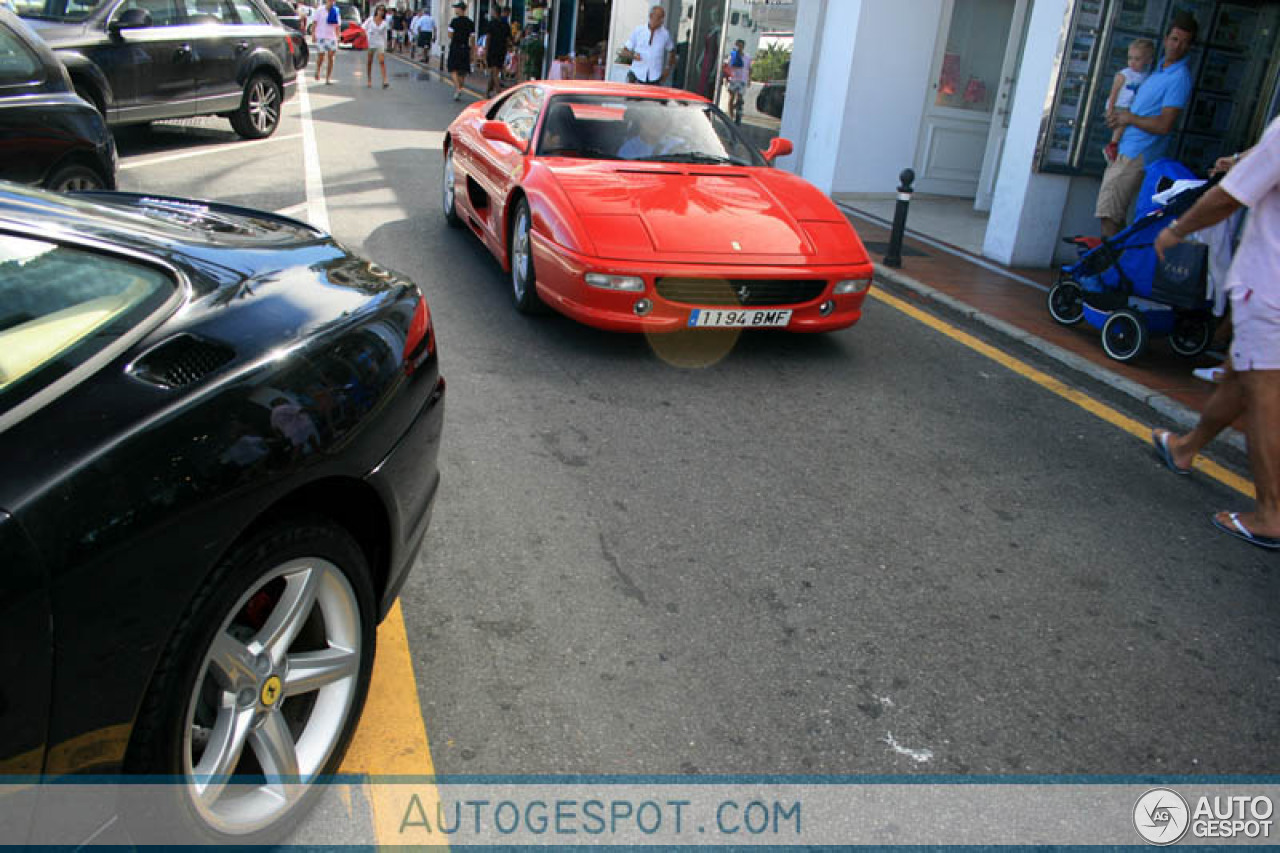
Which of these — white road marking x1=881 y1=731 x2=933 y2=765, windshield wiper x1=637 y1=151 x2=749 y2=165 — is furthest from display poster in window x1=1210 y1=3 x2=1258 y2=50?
white road marking x1=881 y1=731 x2=933 y2=765

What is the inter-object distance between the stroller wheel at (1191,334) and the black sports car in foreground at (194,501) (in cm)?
539

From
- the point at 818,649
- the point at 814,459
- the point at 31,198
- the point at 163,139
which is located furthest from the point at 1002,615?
the point at 163,139

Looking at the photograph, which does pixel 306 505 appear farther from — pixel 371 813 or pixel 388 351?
pixel 371 813

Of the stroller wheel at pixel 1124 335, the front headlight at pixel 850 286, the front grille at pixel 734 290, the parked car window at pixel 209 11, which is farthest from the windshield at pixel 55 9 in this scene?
the stroller wheel at pixel 1124 335

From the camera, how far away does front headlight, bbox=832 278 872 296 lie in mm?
5547

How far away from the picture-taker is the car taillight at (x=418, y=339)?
8.26 ft

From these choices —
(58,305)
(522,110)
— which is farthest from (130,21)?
(58,305)

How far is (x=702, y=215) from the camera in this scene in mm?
5562

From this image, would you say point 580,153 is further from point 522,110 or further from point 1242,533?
point 1242,533

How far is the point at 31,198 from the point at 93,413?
784 mm

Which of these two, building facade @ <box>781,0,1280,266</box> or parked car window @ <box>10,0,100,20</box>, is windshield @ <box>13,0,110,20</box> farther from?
building facade @ <box>781,0,1280,266</box>

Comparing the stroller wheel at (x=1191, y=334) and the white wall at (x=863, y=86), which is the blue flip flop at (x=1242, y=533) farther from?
the white wall at (x=863, y=86)

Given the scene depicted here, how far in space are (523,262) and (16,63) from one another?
11.4 feet

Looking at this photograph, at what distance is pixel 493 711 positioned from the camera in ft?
8.71
